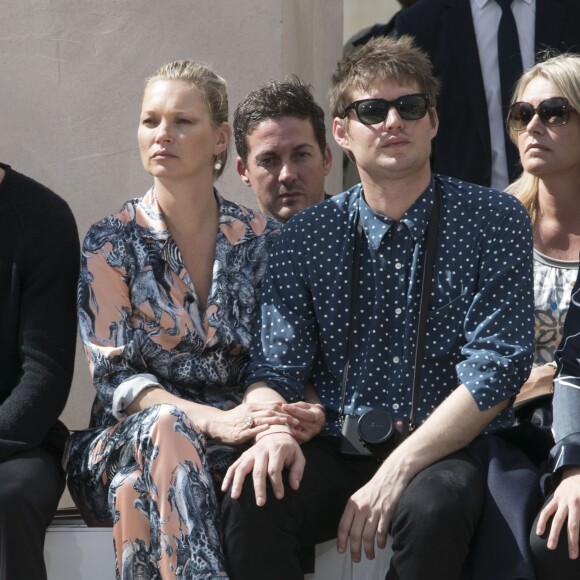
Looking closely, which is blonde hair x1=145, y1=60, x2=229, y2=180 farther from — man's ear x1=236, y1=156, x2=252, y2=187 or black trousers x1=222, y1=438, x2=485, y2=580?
black trousers x1=222, y1=438, x2=485, y2=580

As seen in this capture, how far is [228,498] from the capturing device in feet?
11.4

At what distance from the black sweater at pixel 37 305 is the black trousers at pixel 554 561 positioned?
1.47 metres

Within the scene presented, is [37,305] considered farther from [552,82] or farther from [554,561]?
[552,82]

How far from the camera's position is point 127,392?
382 cm

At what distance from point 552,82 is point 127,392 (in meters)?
1.89

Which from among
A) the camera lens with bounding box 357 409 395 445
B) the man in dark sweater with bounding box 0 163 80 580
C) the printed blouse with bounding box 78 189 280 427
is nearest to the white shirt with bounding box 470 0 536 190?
the printed blouse with bounding box 78 189 280 427

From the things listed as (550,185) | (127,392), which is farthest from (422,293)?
(550,185)

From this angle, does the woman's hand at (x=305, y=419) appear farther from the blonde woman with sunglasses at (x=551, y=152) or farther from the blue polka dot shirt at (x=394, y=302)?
the blonde woman with sunglasses at (x=551, y=152)

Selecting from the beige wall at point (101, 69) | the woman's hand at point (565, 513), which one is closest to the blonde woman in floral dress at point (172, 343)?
the woman's hand at point (565, 513)

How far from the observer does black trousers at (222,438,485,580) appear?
332cm

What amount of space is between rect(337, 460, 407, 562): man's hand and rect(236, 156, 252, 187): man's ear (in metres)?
1.79

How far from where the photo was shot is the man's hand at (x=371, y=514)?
136 inches

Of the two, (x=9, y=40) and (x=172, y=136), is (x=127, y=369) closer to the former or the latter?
(x=172, y=136)

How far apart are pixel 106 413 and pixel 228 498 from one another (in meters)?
0.65
